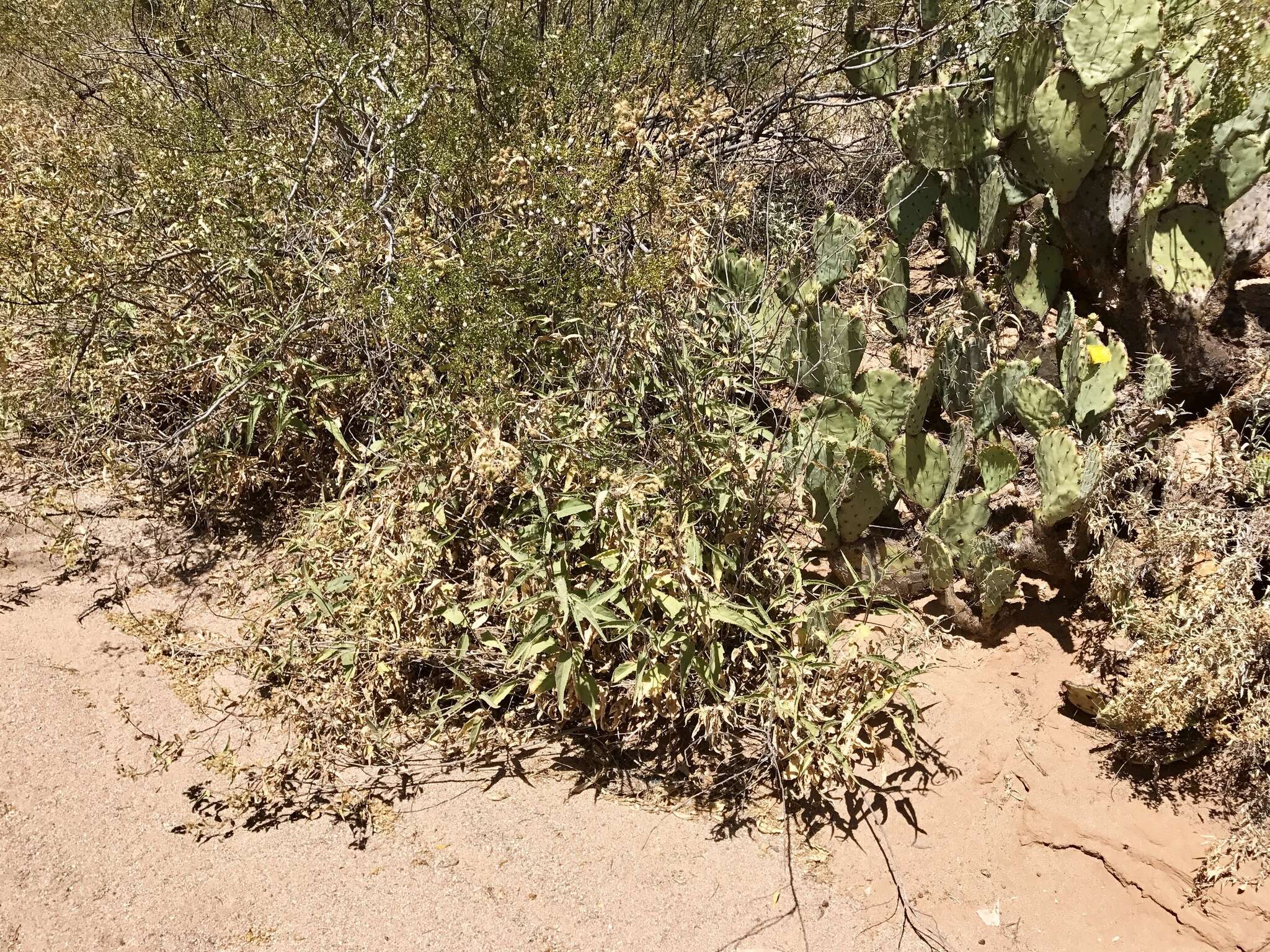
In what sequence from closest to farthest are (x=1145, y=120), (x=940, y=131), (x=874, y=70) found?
1. (x=1145, y=120)
2. (x=940, y=131)
3. (x=874, y=70)

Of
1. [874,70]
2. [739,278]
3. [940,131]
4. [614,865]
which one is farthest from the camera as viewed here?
[874,70]

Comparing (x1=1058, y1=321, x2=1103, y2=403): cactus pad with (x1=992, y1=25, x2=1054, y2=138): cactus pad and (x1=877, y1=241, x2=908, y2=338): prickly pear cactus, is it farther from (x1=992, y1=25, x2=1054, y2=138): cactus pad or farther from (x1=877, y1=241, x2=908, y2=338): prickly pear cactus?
(x1=992, y1=25, x2=1054, y2=138): cactus pad

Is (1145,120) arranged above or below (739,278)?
above

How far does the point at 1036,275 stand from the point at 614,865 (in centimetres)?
268

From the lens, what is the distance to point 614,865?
2574 millimetres

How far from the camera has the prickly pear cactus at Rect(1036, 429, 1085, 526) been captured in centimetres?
279

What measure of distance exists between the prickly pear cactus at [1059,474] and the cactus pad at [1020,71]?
4.21 ft

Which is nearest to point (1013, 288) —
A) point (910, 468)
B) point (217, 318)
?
point (910, 468)

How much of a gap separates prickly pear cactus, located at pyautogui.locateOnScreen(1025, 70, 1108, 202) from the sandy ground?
1771 mm

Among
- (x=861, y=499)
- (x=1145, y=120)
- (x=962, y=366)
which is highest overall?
(x=1145, y=120)

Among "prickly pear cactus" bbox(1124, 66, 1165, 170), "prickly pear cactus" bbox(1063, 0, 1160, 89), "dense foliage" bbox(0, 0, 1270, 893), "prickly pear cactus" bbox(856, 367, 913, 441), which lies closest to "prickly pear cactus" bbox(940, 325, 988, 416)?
"dense foliage" bbox(0, 0, 1270, 893)

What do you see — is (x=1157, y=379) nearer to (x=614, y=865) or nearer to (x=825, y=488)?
(x=825, y=488)

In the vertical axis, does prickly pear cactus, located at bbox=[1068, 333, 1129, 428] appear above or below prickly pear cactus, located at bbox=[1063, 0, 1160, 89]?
below

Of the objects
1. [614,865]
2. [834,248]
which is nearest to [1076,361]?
[834,248]
